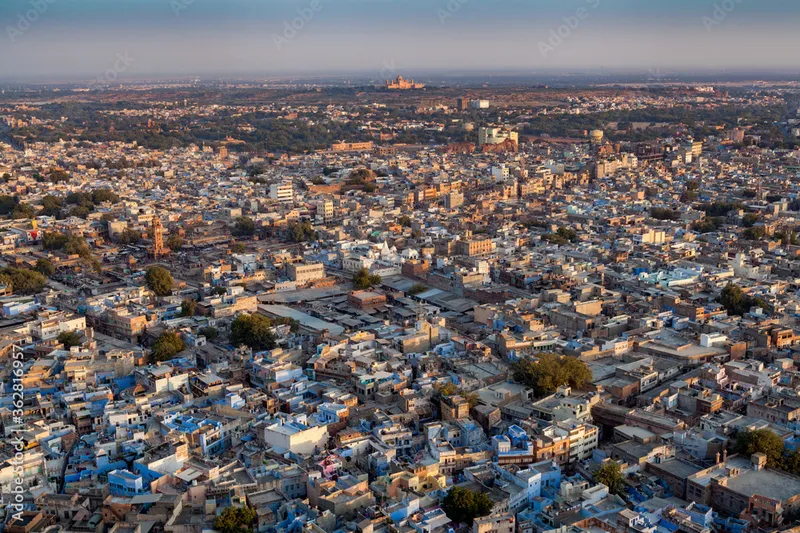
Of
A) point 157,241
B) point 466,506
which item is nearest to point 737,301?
point 466,506

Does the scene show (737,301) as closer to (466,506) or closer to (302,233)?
(466,506)

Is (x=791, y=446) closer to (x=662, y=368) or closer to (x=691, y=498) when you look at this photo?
(x=691, y=498)

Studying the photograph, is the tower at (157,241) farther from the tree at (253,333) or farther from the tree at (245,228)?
the tree at (253,333)

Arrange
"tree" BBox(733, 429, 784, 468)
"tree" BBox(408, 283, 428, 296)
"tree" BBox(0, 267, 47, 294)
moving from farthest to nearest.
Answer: "tree" BBox(0, 267, 47, 294) < "tree" BBox(408, 283, 428, 296) < "tree" BBox(733, 429, 784, 468)

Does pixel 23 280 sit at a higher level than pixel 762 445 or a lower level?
lower

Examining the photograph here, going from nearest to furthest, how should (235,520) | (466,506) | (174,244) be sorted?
(235,520)
(466,506)
(174,244)

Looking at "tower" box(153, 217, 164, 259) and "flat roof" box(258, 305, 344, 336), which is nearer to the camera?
"flat roof" box(258, 305, 344, 336)

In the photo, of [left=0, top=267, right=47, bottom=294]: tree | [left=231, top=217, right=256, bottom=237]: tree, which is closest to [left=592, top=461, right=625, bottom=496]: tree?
[left=0, top=267, right=47, bottom=294]: tree

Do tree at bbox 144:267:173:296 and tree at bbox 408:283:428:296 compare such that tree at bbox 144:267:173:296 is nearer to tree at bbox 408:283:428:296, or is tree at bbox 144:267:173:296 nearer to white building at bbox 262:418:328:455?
tree at bbox 408:283:428:296
